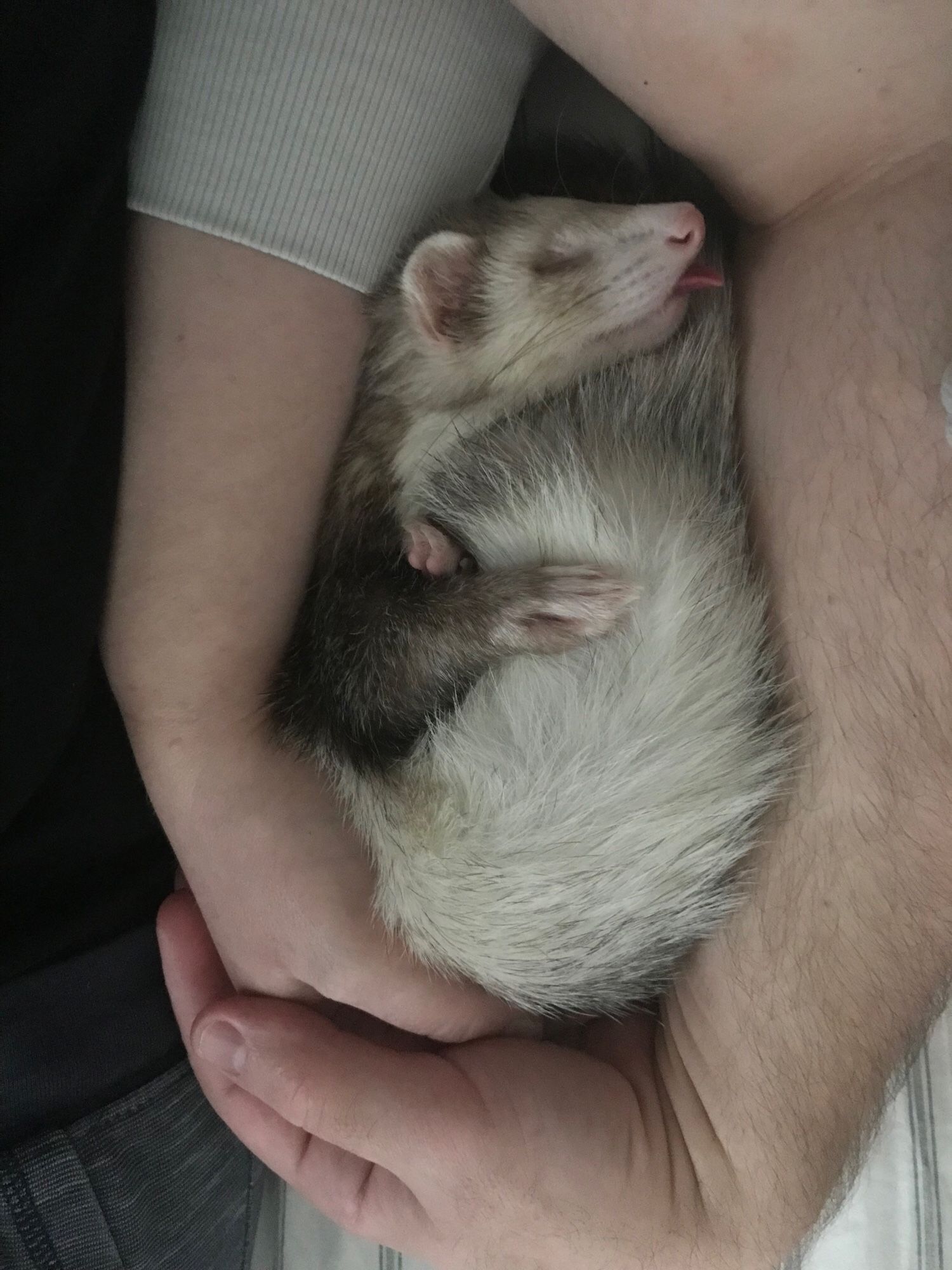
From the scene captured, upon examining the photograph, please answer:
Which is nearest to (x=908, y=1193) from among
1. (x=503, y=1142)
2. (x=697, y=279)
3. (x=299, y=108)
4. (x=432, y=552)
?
(x=503, y=1142)

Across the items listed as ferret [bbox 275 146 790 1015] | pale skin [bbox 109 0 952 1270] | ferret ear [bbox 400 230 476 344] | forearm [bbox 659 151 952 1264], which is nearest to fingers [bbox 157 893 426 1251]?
pale skin [bbox 109 0 952 1270]

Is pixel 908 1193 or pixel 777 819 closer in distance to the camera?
pixel 777 819

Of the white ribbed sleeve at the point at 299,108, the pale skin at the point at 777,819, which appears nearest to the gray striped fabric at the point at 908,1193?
the pale skin at the point at 777,819

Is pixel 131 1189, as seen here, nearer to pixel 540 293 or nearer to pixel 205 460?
pixel 205 460

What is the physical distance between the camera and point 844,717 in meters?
0.65

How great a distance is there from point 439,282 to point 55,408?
38 centimetres

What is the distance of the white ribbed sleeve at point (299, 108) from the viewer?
2.31 ft

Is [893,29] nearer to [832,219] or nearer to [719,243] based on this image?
→ [832,219]

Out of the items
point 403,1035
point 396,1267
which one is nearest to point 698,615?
point 403,1035

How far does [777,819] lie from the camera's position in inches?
27.6

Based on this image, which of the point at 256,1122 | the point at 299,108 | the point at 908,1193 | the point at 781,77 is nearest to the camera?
the point at 781,77

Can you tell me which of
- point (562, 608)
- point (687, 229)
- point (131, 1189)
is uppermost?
point (687, 229)

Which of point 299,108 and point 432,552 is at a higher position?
point 299,108

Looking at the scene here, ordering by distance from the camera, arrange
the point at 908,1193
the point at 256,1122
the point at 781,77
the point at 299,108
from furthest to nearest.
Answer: the point at 908,1193
the point at 256,1122
the point at 299,108
the point at 781,77
